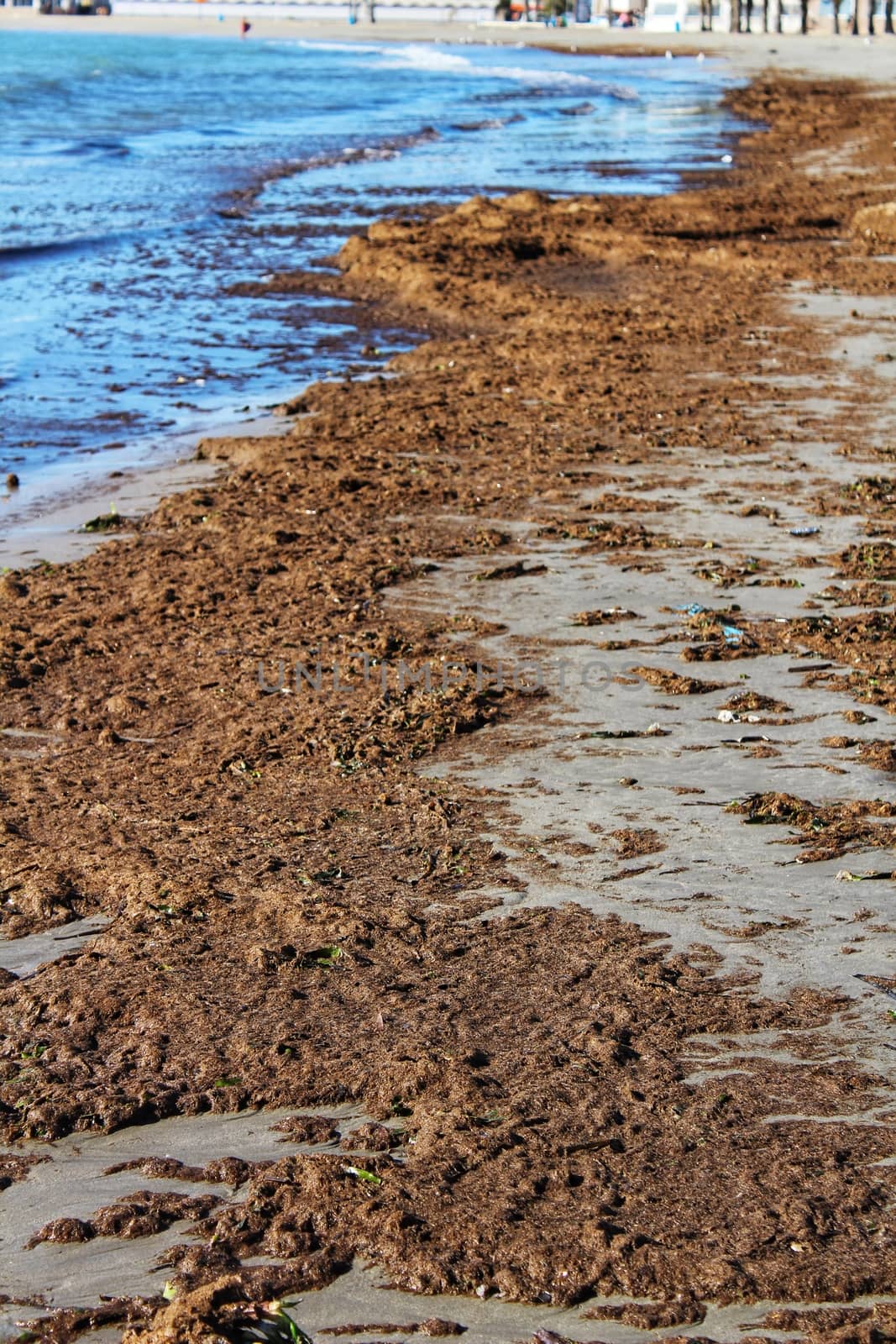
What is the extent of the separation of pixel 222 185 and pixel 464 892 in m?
25.5

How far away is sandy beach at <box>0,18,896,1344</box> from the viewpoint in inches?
130

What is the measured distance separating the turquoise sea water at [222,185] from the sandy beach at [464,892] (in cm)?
297

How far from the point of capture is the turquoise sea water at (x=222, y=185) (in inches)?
521

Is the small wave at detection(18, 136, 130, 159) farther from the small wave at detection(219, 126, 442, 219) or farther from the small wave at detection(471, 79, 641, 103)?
the small wave at detection(471, 79, 641, 103)

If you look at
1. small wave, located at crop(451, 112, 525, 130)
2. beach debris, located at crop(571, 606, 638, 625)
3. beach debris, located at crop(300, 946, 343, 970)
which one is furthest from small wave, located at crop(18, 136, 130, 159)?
beach debris, located at crop(300, 946, 343, 970)

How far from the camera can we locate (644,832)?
5238 millimetres

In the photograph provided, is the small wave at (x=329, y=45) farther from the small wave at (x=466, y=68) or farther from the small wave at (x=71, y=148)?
the small wave at (x=71, y=148)

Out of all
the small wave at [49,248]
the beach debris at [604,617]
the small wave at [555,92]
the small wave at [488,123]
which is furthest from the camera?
the small wave at [555,92]

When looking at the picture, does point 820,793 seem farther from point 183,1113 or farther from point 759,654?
point 183,1113

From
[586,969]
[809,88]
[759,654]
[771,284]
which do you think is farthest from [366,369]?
[809,88]

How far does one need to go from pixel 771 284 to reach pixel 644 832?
11438 mm

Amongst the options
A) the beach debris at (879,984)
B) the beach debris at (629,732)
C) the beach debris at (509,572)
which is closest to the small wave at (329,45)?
the beach debris at (509,572)

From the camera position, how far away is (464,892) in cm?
489

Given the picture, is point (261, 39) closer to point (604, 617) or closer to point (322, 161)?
point (322, 161)
